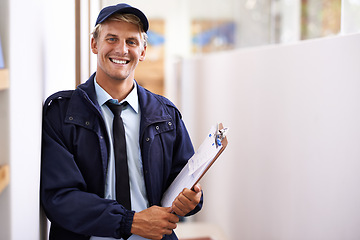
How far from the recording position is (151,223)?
1.32 m

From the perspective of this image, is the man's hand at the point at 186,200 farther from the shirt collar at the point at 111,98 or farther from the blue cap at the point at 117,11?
the blue cap at the point at 117,11

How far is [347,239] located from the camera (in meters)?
1.84

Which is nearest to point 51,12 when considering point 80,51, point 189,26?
point 80,51

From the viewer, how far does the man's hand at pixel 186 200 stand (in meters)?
1.30

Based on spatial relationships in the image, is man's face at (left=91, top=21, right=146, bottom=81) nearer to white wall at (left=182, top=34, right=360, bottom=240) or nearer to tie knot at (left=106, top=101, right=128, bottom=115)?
tie knot at (left=106, top=101, right=128, bottom=115)

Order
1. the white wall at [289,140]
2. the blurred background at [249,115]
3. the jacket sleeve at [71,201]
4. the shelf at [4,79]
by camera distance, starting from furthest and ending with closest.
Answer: the white wall at [289,140]
the jacket sleeve at [71,201]
the blurred background at [249,115]
the shelf at [4,79]

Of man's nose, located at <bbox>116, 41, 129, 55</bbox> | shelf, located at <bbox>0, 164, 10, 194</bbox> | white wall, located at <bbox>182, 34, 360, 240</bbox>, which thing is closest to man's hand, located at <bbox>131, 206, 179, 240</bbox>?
shelf, located at <bbox>0, 164, 10, 194</bbox>

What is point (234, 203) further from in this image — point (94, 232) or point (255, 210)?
point (94, 232)

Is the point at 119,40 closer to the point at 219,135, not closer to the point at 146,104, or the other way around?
the point at 146,104

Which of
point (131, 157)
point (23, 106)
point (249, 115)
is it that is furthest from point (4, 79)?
point (249, 115)

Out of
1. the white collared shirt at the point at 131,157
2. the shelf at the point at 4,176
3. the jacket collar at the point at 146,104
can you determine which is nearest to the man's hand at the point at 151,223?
the white collared shirt at the point at 131,157

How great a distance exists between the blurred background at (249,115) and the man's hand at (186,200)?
454 mm

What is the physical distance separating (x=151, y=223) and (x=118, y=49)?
1.95 feet

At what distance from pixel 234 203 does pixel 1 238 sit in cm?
203
